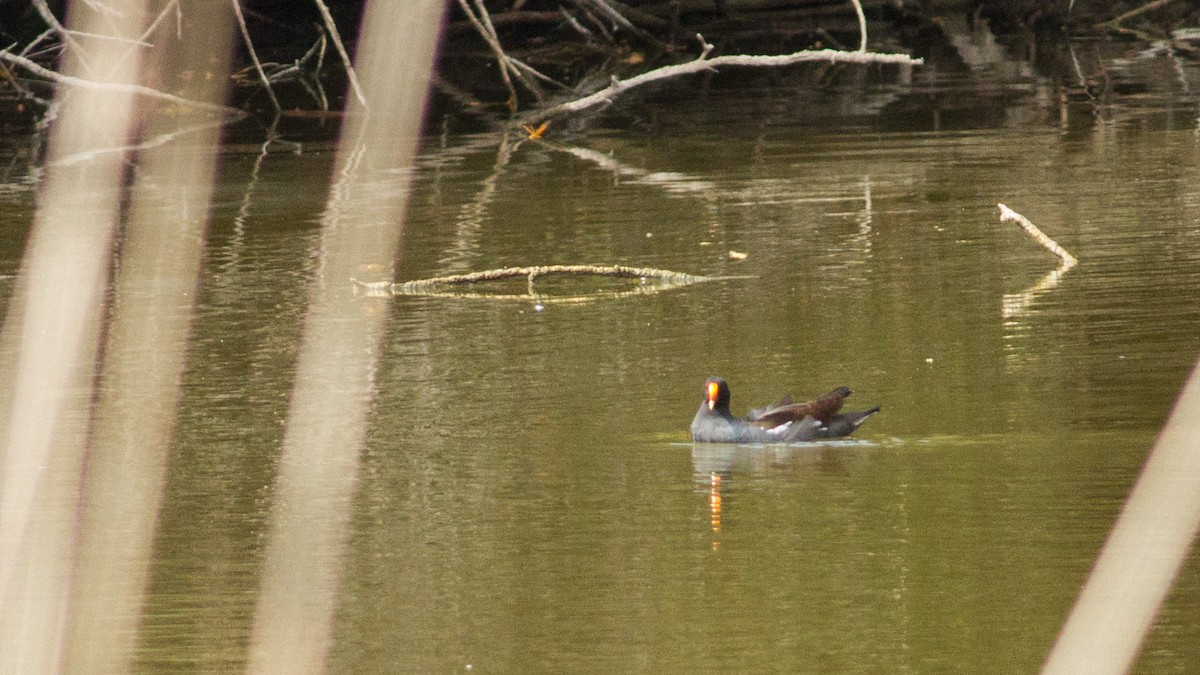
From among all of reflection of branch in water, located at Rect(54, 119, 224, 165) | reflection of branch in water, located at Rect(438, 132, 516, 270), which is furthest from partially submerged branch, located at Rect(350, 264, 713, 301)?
reflection of branch in water, located at Rect(54, 119, 224, 165)

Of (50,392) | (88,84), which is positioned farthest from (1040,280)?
(88,84)

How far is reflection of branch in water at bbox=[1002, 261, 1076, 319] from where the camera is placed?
12.7 meters

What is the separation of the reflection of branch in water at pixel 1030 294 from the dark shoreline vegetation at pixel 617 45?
11620 millimetres

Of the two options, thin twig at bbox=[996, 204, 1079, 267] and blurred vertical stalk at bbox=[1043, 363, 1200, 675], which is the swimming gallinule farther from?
thin twig at bbox=[996, 204, 1079, 267]

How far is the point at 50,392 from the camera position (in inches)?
474

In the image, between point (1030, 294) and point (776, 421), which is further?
point (1030, 294)

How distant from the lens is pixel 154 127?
2792 cm

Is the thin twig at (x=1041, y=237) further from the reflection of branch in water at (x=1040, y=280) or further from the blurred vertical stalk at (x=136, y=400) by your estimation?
the blurred vertical stalk at (x=136, y=400)

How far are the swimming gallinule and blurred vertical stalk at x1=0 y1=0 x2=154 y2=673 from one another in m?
2.89

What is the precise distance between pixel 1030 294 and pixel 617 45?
77.0ft

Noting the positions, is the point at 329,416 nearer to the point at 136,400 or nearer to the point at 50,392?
the point at 136,400

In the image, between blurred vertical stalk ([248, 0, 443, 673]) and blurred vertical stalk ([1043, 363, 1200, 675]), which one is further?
blurred vertical stalk ([248, 0, 443, 673])

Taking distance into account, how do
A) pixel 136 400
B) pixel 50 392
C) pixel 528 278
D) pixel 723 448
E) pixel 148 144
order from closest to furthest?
pixel 723 448
pixel 136 400
pixel 50 392
pixel 528 278
pixel 148 144

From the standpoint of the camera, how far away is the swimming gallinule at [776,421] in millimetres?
9906
